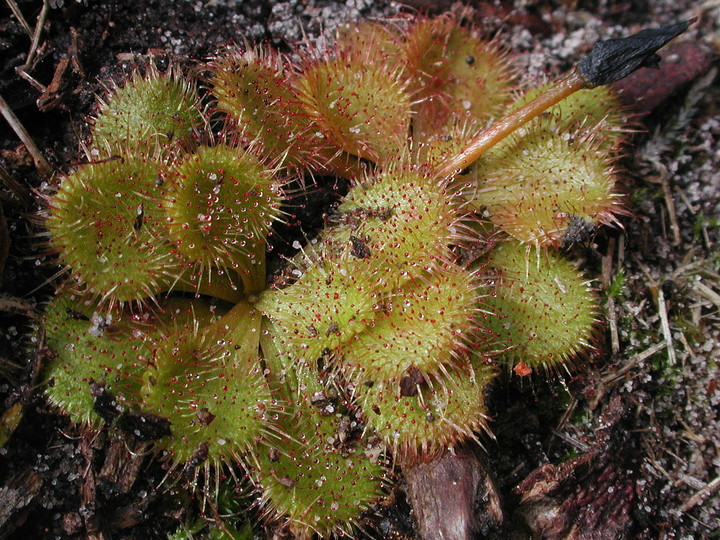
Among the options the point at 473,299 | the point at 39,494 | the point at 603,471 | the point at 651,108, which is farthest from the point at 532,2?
the point at 39,494

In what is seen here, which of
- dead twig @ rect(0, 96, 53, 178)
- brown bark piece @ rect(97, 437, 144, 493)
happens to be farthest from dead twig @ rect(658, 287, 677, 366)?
dead twig @ rect(0, 96, 53, 178)

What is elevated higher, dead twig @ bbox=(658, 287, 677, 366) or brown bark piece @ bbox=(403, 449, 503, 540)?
dead twig @ bbox=(658, 287, 677, 366)

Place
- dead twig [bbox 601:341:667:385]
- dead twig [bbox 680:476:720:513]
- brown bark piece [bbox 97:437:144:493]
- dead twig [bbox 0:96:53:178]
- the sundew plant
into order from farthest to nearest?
dead twig [bbox 601:341:667:385]
dead twig [bbox 680:476:720:513]
dead twig [bbox 0:96:53:178]
brown bark piece [bbox 97:437:144:493]
the sundew plant

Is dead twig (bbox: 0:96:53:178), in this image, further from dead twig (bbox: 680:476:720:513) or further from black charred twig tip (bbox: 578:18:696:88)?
dead twig (bbox: 680:476:720:513)

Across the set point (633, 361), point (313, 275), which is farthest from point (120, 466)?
point (633, 361)

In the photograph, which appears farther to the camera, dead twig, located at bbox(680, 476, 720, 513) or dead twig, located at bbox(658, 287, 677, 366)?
dead twig, located at bbox(658, 287, 677, 366)

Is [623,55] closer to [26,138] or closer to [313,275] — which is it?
[313,275]

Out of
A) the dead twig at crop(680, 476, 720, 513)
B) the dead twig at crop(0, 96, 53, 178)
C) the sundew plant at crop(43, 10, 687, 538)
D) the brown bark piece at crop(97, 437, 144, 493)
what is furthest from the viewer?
the dead twig at crop(680, 476, 720, 513)
